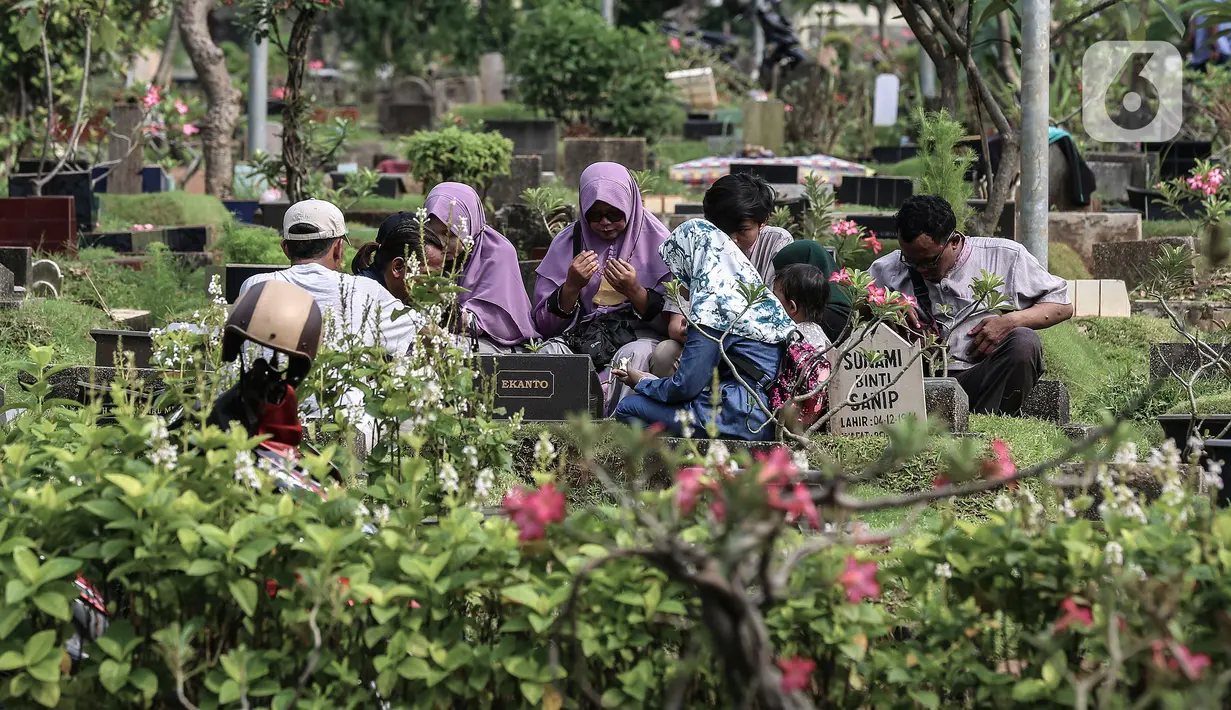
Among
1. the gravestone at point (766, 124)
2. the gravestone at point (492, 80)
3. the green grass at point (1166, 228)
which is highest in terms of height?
A: the gravestone at point (492, 80)

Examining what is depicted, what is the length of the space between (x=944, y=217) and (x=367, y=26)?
103 feet

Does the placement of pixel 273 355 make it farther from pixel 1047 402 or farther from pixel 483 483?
pixel 1047 402

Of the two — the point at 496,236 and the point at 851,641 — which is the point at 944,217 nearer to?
the point at 496,236

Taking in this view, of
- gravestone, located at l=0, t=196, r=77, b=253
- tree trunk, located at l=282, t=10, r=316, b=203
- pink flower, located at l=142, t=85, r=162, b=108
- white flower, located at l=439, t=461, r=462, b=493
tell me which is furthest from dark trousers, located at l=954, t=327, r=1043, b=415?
pink flower, located at l=142, t=85, r=162, b=108

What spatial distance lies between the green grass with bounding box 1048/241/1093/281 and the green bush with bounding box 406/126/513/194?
4.18 metres

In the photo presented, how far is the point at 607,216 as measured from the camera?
22.5 ft

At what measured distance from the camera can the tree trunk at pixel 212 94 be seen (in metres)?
Answer: 14.5

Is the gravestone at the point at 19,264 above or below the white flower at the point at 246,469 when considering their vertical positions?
above

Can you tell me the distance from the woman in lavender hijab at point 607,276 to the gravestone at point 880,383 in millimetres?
1005

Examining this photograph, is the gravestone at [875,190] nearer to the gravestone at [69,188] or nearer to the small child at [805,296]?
the gravestone at [69,188]

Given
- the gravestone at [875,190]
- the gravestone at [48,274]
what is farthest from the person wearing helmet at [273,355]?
the gravestone at [875,190]

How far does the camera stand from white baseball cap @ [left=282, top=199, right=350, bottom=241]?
18.4 ft

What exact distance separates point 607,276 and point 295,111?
201 inches

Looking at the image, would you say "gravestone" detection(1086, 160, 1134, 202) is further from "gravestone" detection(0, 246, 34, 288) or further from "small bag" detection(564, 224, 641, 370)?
"gravestone" detection(0, 246, 34, 288)
